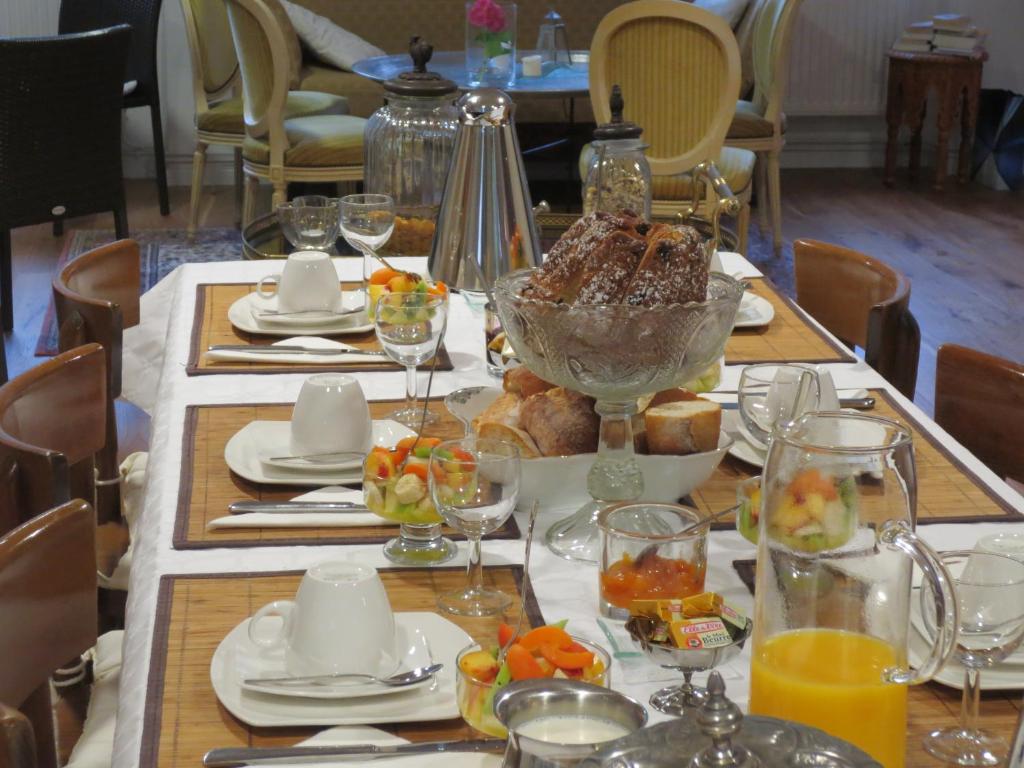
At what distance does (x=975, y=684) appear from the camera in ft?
3.07

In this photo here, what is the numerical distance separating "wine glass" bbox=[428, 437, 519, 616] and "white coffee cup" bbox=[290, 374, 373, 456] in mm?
294

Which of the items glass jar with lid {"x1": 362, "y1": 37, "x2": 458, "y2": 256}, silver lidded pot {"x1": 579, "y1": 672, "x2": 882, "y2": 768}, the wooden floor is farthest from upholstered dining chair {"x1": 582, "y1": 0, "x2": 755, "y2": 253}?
silver lidded pot {"x1": 579, "y1": 672, "x2": 882, "y2": 768}

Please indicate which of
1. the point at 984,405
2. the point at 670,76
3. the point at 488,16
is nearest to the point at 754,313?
the point at 984,405

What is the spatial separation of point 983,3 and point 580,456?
19.7 feet

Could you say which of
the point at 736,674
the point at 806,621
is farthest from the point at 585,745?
the point at 736,674

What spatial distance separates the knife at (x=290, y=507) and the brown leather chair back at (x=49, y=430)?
0.17 m

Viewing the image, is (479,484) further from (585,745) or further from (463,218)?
(463,218)

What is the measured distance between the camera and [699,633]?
958mm

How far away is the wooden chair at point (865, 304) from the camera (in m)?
1.87

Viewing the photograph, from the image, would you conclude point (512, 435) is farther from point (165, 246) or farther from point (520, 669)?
point (165, 246)

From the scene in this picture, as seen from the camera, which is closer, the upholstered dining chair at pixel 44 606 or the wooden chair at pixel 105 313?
the upholstered dining chair at pixel 44 606

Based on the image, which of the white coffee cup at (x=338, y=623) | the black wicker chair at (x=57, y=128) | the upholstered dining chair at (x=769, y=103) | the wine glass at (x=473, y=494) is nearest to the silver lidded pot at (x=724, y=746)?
the white coffee cup at (x=338, y=623)

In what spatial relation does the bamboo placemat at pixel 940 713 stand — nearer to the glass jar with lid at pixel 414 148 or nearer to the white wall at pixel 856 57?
the glass jar with lid at pixel 414 148

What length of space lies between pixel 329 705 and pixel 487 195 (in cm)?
103
